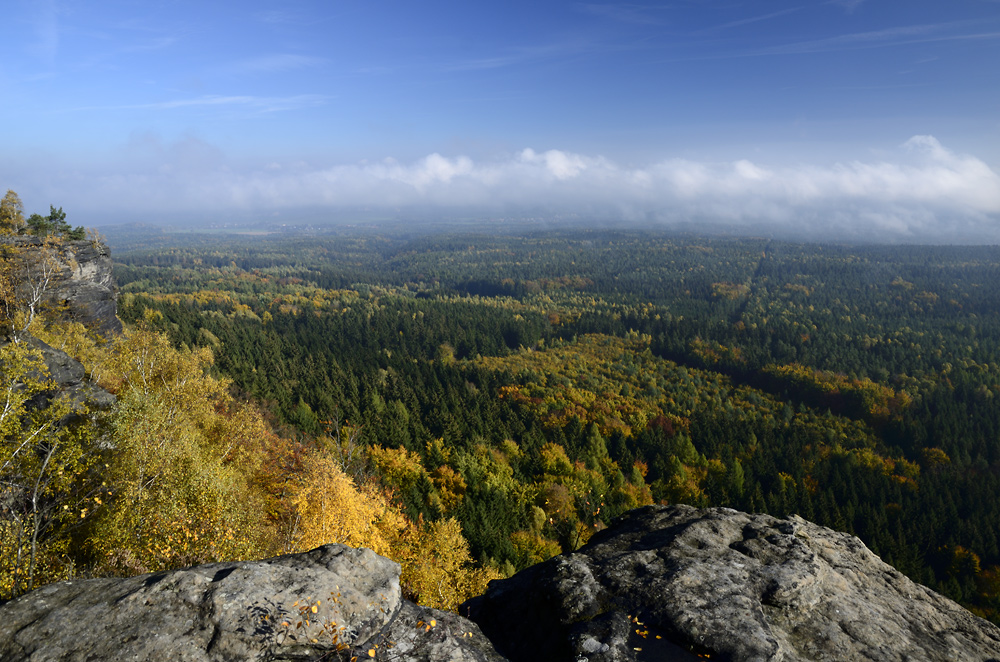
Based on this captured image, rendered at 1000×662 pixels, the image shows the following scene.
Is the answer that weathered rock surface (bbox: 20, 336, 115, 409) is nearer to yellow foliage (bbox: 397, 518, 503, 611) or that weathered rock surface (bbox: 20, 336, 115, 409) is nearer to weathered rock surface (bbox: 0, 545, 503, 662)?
yellow foliage (bbox: 397, 518, 503, 611)

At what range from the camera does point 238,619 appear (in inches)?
379

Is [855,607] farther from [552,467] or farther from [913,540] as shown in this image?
[913,540]

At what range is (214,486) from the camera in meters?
22.6

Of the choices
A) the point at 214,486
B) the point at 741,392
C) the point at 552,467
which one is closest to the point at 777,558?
the point at 214,486

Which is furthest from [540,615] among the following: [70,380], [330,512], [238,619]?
[70,380]

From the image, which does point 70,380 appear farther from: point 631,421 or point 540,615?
point 631,421

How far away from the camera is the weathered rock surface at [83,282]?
45.2 meters

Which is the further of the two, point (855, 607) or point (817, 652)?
point (855, 607)

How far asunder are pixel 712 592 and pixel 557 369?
128061mm

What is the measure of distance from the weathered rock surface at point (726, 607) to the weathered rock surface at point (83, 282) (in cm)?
5597

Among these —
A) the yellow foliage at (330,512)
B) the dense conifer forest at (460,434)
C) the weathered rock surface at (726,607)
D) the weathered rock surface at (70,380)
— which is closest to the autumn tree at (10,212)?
the dense conifer forest at (460,434)

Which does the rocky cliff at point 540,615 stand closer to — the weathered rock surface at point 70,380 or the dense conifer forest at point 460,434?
the dense conifer forest at point 460,434

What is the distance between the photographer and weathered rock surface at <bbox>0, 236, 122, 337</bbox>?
148 feet

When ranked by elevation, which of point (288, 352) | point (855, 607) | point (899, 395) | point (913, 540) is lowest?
point (913, 540)
